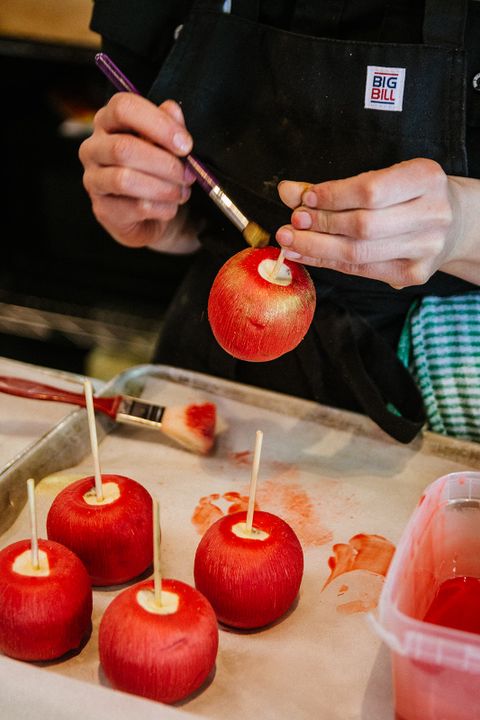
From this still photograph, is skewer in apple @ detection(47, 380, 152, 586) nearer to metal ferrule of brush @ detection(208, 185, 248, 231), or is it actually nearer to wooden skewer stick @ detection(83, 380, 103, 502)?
wooden skewer stick @ detection(83, 380, 103, 502)

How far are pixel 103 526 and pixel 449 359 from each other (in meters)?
0.53

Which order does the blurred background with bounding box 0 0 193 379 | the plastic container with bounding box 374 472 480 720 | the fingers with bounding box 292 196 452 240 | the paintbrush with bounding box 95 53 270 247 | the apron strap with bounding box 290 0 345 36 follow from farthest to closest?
the blurred background with bounding box 0 0 193 379 < the apron strap with bounding box 290 0 345 36 < the paintbrush with bounding box 95 53 270 247 < the fingers with bounding box 292 196 452 240 < the plastic container with bounding box 374 472 480 720

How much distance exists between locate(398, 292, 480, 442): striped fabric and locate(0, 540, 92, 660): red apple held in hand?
57cm

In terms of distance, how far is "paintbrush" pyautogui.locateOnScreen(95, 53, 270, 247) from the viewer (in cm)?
96

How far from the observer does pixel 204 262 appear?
130 cm

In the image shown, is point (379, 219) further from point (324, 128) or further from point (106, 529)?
point (106, 529)

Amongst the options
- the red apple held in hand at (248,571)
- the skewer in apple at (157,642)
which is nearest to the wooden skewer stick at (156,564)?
the skewer in apple at (157,642)

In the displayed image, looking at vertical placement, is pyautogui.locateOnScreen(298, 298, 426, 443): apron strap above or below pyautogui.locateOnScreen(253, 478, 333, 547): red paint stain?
above

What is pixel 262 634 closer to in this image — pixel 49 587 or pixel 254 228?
pixel 49 587

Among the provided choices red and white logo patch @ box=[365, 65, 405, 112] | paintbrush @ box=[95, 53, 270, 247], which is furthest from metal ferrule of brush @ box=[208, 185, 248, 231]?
red and white logo patch @ box=[365, 65, 405, 112]

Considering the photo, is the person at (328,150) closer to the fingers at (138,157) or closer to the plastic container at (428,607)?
the fingers at (138,157)

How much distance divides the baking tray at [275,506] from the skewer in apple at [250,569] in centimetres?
4

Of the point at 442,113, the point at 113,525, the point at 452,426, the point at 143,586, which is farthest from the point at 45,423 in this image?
the point at 442,113

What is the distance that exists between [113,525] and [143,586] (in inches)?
4.8
